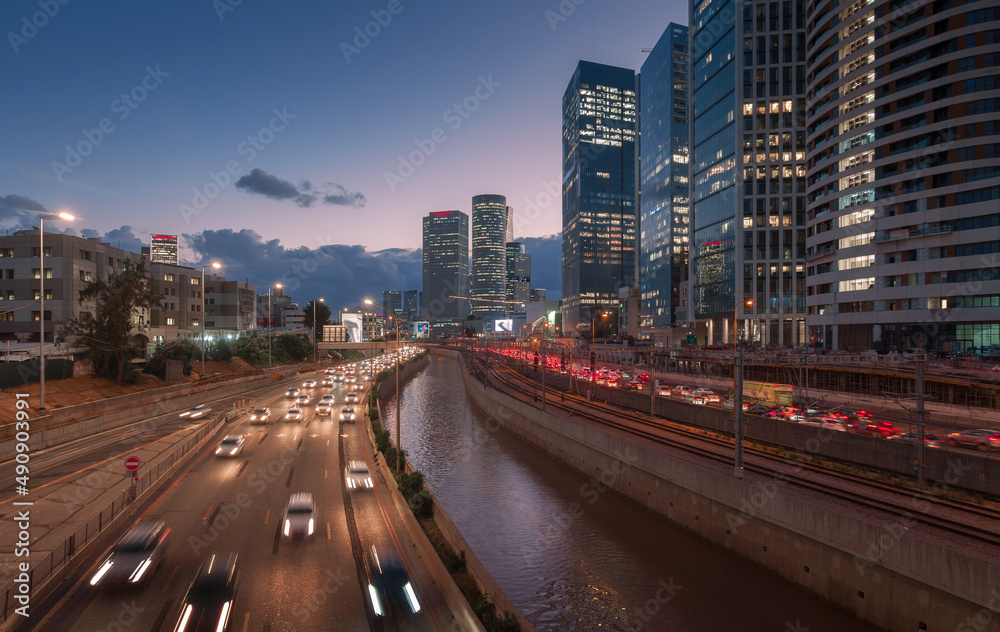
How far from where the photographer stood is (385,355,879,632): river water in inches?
675

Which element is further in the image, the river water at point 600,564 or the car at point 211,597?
the river water at point 600,564

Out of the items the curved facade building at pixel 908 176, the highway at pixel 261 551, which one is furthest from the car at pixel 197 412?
the curved facade building at pixel 908 176

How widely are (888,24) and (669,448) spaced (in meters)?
70.7

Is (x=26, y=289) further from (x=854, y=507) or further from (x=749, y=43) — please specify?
(x=749, y=43)

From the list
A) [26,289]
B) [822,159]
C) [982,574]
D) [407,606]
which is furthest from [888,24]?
[26,289]

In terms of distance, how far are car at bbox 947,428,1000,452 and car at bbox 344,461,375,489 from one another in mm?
29386

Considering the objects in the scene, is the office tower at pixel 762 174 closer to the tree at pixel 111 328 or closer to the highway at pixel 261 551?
the highway at pixel 261 551

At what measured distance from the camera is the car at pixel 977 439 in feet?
79.8

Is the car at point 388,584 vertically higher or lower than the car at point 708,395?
lower

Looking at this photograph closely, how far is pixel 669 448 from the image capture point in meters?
30.5

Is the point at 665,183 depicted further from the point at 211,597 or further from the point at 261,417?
the point at 211,597

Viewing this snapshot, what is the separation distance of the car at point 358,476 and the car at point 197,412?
24.2 metres

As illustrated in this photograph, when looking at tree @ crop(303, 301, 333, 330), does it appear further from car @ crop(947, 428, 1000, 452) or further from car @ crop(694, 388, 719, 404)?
car @ crop(947, 428, 1000, 452)

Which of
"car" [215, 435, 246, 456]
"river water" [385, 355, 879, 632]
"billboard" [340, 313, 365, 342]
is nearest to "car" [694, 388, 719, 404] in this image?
"river water" [385, 355, 879, 632]
